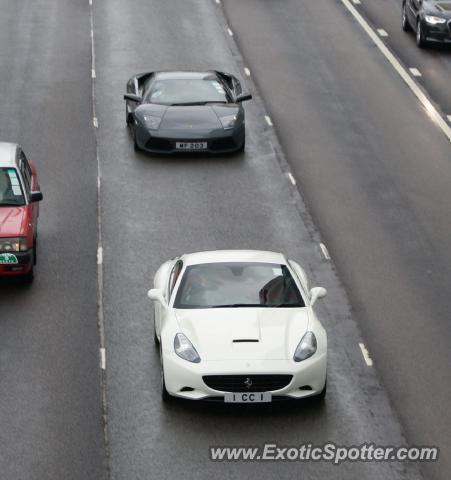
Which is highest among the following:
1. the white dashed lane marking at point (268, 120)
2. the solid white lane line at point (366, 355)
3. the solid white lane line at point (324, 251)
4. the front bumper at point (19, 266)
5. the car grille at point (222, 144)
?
the front bumper at point (19, 266)

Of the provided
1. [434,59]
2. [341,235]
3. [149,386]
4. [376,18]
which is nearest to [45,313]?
[149,386]

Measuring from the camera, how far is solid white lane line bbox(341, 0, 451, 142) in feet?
91.8

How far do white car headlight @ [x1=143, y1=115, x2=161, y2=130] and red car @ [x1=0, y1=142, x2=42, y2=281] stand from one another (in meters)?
4.81

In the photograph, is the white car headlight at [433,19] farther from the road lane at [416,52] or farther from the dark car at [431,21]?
the road lane at [416,52]

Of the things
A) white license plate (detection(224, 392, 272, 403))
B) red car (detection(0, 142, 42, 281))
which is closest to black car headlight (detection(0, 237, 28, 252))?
red car (detection(0, 142, 42, 281))

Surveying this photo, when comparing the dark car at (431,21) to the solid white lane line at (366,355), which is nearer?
the solid white lane line at (366,355)

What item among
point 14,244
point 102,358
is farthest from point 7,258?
point 102,358

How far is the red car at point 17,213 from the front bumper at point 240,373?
4205 millimetres

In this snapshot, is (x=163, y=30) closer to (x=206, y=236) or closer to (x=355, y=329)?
(x=206, y=236)

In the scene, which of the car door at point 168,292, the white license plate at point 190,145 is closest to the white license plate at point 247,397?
the car door at point 168,292

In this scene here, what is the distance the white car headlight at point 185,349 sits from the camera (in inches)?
576

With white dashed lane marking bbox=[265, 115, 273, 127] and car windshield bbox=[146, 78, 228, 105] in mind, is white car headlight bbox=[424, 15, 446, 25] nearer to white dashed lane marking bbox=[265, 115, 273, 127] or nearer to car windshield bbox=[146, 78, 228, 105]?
white dashed lane marking bbox=[265, 115, 273, 127]

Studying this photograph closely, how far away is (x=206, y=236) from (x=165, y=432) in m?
6.86

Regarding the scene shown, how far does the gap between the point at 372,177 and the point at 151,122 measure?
434 centimetres
